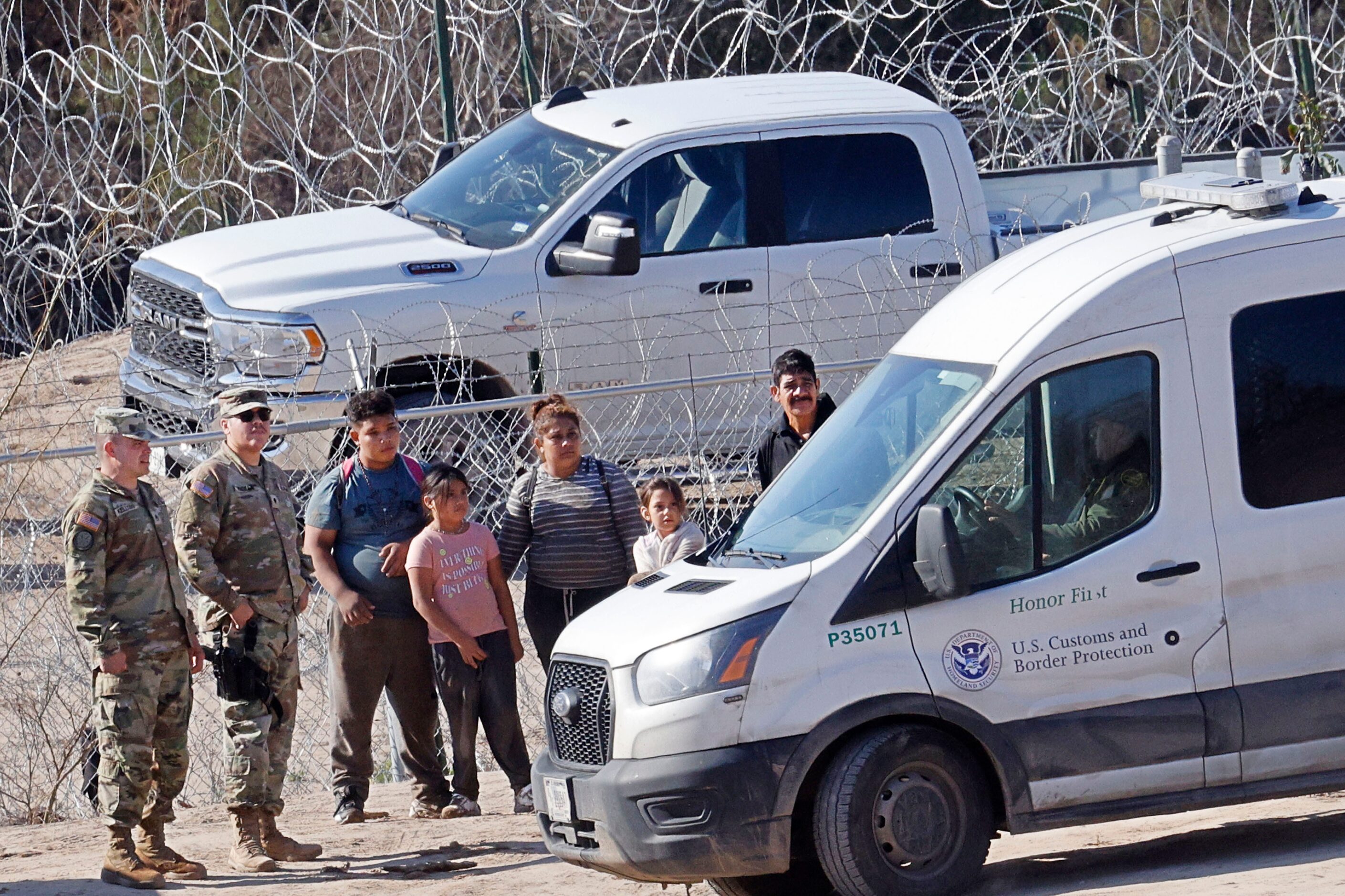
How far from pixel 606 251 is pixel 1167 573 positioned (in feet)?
12.7

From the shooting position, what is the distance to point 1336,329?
17.0 feet

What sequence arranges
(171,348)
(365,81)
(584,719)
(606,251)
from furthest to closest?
1. (365,81)
2. (171,348)
3. (606,251)
4. (584,719)

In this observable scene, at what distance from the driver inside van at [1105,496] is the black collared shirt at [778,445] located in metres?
1.81

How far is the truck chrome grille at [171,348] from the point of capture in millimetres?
8250

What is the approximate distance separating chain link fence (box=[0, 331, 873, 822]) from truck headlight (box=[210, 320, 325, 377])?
0.36 m

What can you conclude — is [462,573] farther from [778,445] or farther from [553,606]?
[778,445]

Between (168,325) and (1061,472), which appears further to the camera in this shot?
(168,325)

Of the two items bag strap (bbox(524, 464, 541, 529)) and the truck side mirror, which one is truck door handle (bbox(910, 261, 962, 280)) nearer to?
the truck side mirror

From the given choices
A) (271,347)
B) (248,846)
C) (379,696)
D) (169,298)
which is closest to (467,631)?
(379,696)

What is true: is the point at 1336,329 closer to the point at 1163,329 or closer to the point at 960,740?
the point at 1163,329

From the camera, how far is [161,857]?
5.93 metres

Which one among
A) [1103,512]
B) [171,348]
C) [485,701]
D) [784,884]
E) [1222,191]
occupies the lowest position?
[784,884]

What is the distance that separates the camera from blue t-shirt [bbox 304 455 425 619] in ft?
21.3

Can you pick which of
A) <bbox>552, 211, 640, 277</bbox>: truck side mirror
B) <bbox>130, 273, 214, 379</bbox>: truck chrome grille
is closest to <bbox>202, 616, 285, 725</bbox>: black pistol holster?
<bbox>130, 273, 214, 379</bbox>: truck chrome grille
